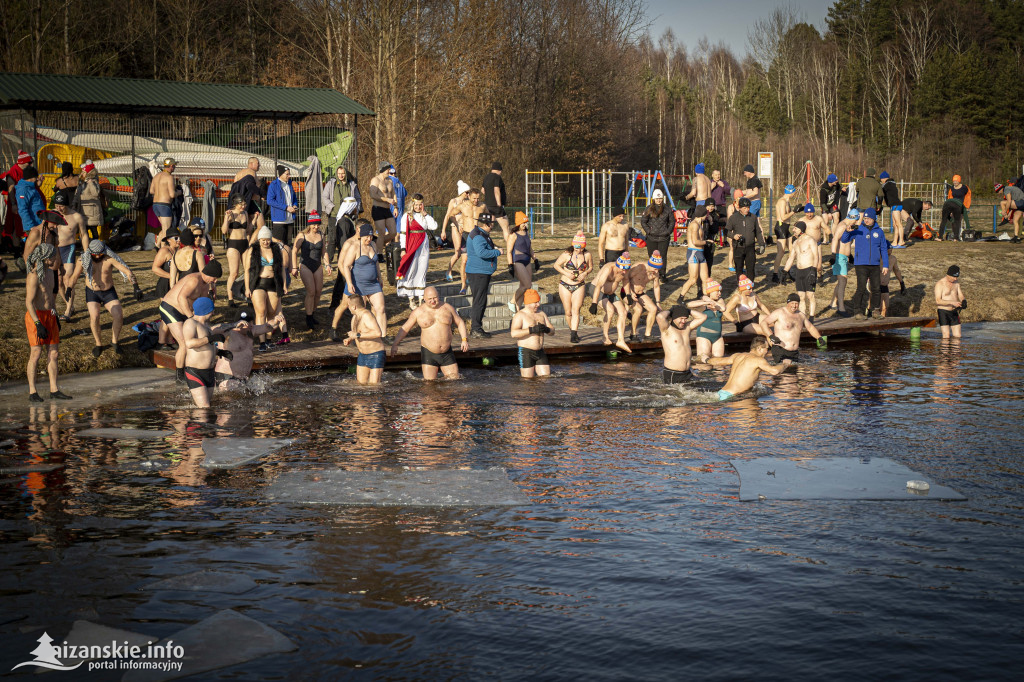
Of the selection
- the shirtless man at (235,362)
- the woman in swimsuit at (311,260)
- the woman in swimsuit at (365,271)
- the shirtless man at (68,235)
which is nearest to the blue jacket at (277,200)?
the woman in swimsuit at (311,260)

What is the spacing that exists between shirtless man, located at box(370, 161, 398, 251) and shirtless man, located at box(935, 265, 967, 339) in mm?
9742

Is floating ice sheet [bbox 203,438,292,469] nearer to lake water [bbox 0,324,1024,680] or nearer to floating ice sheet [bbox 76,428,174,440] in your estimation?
lake water [bbox 0,324,1024,680]

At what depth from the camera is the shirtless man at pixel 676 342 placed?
12414 mm

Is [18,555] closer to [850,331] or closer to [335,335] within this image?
[335,335]

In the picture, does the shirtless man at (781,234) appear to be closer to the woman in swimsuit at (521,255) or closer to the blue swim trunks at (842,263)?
the blue swim trunks at (842,263)

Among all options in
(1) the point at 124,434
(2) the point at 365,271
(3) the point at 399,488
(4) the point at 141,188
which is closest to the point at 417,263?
(2) the point at 365,271

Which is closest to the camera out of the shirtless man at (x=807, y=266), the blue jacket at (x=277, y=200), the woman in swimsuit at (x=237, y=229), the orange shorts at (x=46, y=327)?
the orange shorts at (x=46, y=327)

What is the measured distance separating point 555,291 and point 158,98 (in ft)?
29.9

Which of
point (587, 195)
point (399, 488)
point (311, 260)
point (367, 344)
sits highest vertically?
point (587, 195)

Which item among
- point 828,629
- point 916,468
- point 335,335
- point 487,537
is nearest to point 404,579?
point 487,537

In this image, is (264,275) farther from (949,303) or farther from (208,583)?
(949,303)

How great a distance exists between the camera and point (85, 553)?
6.76 meters

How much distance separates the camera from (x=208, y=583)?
632cm

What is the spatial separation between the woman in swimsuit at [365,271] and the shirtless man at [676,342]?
4234mm
